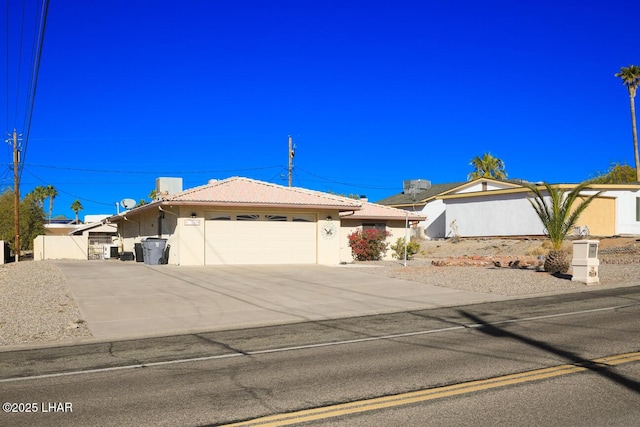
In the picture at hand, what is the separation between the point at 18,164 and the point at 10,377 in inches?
1489

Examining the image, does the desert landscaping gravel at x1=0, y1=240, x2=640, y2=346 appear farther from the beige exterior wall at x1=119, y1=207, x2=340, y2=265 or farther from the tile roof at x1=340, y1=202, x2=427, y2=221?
the tile roof at x1=340, y1=202, x2=427, y2=221

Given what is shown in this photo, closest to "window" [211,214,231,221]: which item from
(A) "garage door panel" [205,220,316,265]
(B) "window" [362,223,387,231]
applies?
(A) "garage door panel" [205,220,316,265]

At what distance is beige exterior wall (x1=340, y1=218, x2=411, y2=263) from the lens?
32.4 m

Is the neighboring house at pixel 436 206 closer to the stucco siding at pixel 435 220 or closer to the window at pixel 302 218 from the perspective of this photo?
the stucco siding at pixel 435 220

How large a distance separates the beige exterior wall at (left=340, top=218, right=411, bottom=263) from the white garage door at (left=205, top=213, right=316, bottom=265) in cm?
408

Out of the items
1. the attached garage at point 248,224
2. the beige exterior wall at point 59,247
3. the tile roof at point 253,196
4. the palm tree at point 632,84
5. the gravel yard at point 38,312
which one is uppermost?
the palm tree at point 632,84

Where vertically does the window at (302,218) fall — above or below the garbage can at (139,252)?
above

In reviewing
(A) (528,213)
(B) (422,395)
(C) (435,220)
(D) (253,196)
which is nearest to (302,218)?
(D) (253,196)

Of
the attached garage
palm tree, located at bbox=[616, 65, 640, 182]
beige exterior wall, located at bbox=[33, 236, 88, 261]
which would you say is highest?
palm tree, located at bbox=[616, 65, 640, 182]

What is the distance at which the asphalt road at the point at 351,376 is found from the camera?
20.2 ft

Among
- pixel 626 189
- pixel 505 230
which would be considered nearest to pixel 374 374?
pixel 505 230

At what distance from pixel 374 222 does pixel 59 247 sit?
24575 millimetres

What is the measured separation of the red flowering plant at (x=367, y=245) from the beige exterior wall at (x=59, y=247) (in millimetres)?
23699

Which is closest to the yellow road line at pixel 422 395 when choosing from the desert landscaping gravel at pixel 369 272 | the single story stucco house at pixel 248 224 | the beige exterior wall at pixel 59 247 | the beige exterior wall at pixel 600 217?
the desert landscaping gravel at pixel 369 272
